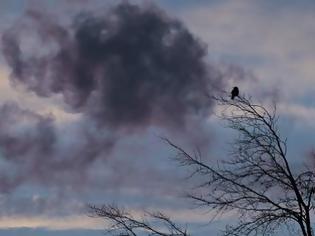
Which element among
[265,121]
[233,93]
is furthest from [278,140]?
[233,93]

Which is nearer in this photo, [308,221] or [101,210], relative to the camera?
[308,221]

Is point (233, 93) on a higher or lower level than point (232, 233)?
higher

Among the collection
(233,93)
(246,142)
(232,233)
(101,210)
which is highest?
(233,93)

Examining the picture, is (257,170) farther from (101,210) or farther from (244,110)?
(101,210)

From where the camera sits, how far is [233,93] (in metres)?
12.0

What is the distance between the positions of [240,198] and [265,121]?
1.45 meters

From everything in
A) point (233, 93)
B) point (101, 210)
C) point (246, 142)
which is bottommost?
point (101, 210)

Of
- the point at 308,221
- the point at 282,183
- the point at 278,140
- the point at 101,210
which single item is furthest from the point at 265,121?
the point at 101,210

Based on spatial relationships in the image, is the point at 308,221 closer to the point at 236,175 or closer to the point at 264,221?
the point at 264,221

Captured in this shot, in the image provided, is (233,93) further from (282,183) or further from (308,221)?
(308,221)

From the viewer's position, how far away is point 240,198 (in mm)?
11656

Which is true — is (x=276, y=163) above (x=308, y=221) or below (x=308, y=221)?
above

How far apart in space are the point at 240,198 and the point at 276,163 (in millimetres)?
879

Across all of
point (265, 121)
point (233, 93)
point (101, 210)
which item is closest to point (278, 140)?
point (265, 121)
